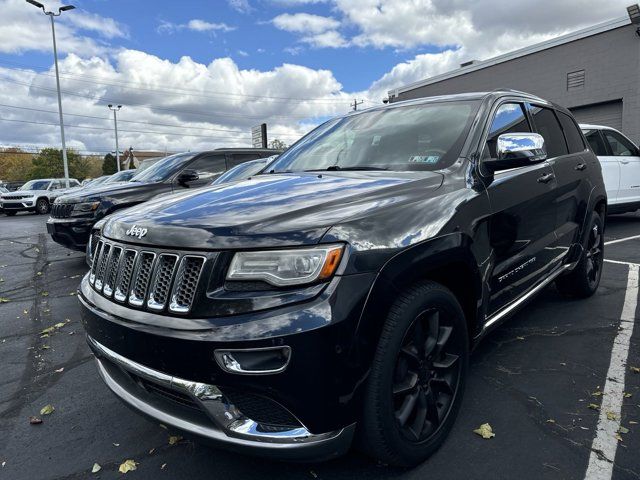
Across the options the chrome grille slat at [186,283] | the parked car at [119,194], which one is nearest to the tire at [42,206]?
the parked car at [119,194]

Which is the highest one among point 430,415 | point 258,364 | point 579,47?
point 579,47

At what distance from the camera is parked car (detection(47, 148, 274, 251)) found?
6.54 metres

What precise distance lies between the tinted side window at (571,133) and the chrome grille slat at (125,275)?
384cm

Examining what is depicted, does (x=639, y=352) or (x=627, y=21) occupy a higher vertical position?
(x=627, y=21)

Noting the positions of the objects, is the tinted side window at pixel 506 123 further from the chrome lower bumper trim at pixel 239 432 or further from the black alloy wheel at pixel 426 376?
the chrome lower bumper trim at pixel 239 432

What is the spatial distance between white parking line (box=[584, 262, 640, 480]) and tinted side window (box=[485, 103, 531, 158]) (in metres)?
1.61

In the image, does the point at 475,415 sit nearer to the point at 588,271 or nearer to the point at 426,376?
the point at 426,376

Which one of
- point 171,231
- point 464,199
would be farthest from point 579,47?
point 171,231

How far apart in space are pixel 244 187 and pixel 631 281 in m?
4.78

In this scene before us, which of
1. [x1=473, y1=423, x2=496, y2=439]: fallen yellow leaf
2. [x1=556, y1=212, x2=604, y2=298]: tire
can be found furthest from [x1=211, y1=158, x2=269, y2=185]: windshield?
[x1=473, y1=423, x2=496, y2=439]: fallen yellow leaf

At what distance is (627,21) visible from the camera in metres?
17.2

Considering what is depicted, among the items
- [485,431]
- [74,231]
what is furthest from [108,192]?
[485,431]

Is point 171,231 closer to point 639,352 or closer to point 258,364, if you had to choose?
point 258,364

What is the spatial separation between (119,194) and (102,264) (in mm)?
4831
